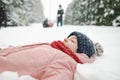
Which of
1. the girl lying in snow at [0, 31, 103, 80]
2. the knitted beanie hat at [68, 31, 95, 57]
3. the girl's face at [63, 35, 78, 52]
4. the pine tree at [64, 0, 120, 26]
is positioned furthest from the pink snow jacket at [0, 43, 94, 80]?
the pine tree at [64, 0, 120, 26]

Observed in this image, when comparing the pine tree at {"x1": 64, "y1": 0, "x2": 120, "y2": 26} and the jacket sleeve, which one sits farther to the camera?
the pine tree at {"x1": 64, "y1": 0, "x2": 120, "y2": 26}

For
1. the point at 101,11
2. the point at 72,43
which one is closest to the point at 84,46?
the point at 72,43

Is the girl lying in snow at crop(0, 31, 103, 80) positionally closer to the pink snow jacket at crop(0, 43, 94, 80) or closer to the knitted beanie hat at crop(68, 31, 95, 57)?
the pink snow jacket at crop(0, 43, 94, 80)

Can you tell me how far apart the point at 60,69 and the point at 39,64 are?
219 millimetres

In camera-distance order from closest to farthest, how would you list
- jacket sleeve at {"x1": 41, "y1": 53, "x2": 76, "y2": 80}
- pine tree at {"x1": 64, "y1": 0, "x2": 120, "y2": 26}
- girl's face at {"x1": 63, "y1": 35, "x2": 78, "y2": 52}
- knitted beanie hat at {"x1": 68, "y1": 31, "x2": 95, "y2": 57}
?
jacket sleeve at {"x1": 41, "y1": 53, "x2": 76, "y2": 80}, girl's face at {"x1": 63, "y1": 35, "x2": 78, "y2": 52}, knitted beanie hat at {"x1": 68, "y1": 31, "x2": 95, "y2": 57}, pine tree at {"x1": 64, "y1": 0, "x2": 120, "y2": 26}

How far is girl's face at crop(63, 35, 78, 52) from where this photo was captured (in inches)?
104

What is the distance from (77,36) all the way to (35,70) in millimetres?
975

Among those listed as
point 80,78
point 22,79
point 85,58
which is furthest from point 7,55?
point 85,58

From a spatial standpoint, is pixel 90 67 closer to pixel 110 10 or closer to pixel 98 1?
pixel 110 10

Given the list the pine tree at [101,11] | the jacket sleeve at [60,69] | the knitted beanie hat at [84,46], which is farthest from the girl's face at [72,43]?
the pine tree at [101,11]

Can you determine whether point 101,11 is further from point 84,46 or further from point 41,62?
point 41,62

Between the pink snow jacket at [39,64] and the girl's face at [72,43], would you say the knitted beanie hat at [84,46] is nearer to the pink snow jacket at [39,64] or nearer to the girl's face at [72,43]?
the girl's face at [72,43]

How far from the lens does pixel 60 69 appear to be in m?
1.94

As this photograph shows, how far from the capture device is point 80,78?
2.08 metres
